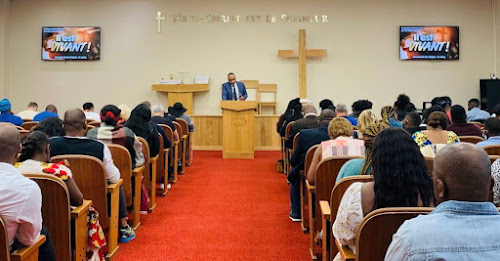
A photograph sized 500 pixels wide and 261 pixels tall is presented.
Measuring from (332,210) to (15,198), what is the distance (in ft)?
5.23

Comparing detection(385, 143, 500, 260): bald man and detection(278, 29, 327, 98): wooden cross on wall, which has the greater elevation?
detection(278, 29, 327, 98): wooden cross on wall

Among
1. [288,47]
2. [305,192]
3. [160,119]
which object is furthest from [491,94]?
[305,192]

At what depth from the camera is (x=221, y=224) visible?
15.0 ft

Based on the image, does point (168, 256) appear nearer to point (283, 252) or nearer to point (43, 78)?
point (283, 252)

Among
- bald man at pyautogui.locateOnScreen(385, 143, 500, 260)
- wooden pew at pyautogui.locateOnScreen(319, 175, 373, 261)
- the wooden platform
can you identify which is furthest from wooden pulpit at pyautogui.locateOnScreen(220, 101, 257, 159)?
bald man at pyautogui.locateOnScreen(385, 143, 500, 260)

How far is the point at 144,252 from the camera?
3.79 m

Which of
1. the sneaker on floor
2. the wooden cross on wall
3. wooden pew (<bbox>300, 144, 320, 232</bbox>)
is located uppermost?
the wooden cross on wall

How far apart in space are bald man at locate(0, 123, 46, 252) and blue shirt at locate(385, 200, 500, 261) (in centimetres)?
159

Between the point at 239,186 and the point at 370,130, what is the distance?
3784mm

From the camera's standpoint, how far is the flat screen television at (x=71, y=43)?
11188mm

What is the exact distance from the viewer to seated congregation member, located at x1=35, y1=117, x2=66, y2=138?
390 cm

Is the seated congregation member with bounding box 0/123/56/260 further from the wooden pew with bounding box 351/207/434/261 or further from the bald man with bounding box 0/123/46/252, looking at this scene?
the wooden pew with bounding box 351/207/434/261

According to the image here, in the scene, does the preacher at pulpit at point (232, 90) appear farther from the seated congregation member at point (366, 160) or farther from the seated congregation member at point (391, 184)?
the seated congregation member at point (391, 184)

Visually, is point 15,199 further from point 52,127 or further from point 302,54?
point 302,54
